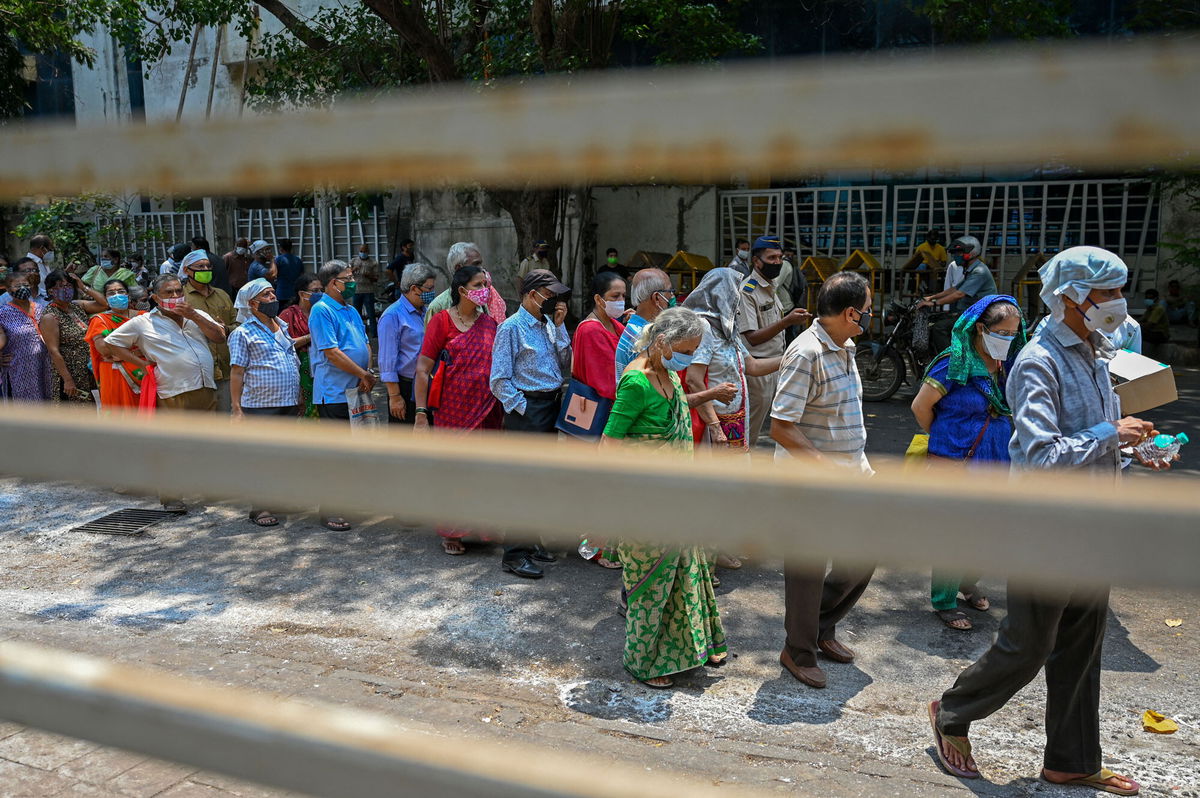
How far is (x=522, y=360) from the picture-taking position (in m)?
5.56

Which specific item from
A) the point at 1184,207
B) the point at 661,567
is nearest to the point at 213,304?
the point at 661,567

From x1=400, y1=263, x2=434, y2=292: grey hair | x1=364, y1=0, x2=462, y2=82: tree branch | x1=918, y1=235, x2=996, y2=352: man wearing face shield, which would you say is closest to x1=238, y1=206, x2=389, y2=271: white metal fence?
x1=364, y1=0, x2=462, y2=82: tree branch

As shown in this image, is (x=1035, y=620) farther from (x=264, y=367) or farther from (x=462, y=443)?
(x=264, y=367)

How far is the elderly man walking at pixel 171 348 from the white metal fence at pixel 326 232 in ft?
34.1

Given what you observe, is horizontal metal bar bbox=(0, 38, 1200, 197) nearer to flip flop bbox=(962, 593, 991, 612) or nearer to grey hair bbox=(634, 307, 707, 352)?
grey hair bbox=(634, 307, 707, 352)

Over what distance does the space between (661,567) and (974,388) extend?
1504 mm

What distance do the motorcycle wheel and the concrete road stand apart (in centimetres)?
505

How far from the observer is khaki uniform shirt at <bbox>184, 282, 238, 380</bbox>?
709cm

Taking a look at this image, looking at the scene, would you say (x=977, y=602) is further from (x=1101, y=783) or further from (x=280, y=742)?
(x=280, y=742)

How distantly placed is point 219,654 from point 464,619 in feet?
3.52

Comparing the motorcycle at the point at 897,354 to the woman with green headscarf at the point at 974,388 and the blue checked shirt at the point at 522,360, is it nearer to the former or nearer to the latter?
the blue checked shirt at the point at 522,360

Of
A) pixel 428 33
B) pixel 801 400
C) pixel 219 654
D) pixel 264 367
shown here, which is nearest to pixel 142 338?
pixel 264 367

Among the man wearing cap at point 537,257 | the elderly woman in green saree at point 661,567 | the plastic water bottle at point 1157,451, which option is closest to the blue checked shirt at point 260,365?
the elderly woman in green saree at point 661,567

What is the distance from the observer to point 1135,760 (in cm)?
342
